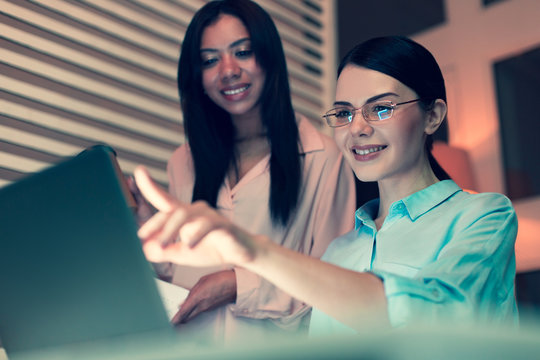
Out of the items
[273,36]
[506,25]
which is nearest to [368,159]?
[273,36]

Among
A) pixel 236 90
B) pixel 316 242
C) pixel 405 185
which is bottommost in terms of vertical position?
pixel 316 242

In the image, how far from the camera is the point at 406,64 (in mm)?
1048

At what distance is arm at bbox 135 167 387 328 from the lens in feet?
1.90

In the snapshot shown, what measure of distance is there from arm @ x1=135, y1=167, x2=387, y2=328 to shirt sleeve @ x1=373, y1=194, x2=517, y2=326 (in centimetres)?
3

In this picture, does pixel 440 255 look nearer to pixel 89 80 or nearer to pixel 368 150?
pixel 368 150

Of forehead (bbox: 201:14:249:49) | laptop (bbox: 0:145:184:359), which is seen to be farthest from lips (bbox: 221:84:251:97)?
laptop (bbox: 0:145:184:359)

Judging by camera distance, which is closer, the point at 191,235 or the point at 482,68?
the point at 191,235

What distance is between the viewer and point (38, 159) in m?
1.56

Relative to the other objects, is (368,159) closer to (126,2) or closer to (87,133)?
(87,133)

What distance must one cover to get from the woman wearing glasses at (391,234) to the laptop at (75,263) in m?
0.03

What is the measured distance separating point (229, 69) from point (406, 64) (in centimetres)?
52

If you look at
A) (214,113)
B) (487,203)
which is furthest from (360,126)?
(214,113)

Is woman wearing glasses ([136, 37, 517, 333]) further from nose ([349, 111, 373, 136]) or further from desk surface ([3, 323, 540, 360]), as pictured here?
desk surface ([3, 323, 540, 360])

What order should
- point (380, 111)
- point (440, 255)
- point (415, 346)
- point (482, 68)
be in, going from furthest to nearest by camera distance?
point (482, 68) → point (380, 111) → point (440, 255) → point (415, 346)
